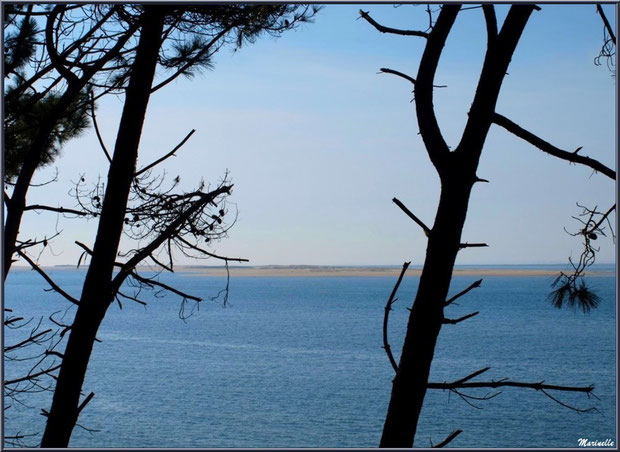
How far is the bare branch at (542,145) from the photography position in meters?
1.69

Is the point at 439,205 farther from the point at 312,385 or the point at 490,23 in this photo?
the point at 312,385

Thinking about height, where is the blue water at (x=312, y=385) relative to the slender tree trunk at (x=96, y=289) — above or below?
below

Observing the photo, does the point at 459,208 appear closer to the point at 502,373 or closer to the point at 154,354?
the point at 502,373

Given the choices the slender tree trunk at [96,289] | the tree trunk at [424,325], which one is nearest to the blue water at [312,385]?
the slender tree trunk at [96,289]

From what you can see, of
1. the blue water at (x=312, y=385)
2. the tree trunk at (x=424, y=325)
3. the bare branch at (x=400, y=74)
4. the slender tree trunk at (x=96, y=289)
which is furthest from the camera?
the blue water at (x=312, y=385)

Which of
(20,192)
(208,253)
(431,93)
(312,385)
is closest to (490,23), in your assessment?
(431,93)

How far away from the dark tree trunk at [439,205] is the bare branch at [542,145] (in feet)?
0.11

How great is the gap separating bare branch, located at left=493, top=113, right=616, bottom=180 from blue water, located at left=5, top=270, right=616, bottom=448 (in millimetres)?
12242

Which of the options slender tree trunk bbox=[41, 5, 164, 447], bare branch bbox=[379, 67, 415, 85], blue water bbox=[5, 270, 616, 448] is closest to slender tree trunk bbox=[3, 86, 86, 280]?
slender tree trunk bbox=[41, 5, 164, 447]

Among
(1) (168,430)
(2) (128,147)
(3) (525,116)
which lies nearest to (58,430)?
(2) (128,147)

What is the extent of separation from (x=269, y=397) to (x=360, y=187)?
78.7 feet

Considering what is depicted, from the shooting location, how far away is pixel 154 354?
45.5m

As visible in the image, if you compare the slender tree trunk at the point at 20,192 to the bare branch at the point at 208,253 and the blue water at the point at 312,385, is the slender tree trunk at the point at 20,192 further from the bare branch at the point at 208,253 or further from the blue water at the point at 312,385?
the blue water at the point at 312,385

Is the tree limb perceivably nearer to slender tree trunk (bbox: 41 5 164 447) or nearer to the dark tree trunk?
the dark tree trunk
